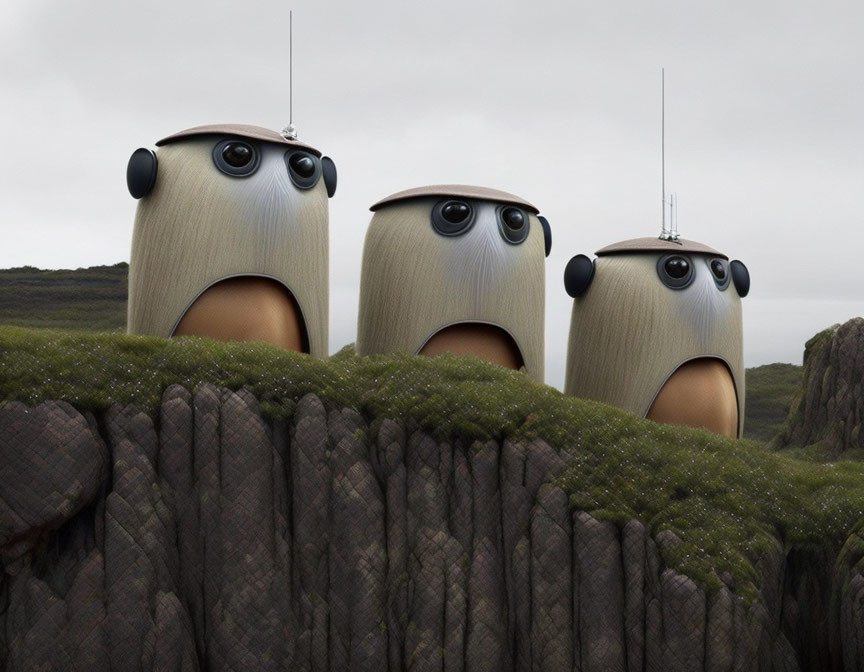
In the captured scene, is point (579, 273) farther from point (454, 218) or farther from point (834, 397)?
point (834, 397)

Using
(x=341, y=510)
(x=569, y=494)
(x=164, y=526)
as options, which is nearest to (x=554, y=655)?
(x=569, y=494)

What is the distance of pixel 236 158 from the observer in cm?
2016

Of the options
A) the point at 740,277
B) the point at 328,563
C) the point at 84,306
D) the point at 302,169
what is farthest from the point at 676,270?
the point at 84,306

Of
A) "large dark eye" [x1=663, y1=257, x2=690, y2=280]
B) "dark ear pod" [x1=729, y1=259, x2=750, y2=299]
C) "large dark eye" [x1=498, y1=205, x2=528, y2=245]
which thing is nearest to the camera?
"large dark eye" [x1=498, y1=205, x2=528, y2=245]

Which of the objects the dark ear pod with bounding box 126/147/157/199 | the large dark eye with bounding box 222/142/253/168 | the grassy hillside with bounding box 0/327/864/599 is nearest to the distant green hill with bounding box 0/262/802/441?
the dark ear pod with bounding box 126/147/157/199

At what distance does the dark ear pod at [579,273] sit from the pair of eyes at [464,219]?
2.36 metres

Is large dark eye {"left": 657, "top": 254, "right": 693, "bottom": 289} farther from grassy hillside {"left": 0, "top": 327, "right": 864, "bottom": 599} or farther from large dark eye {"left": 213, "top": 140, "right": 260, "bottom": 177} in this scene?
large dark eye {"left": 213, "top": 140, "right": 260, "bottom": 177}

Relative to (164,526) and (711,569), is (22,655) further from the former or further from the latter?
(711,569)

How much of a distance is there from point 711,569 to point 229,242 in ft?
30.5

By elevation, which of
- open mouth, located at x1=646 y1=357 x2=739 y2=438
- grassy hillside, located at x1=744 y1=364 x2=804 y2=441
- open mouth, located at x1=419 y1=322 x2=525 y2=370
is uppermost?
open mouth, located at x1=419 y1=322 x2=525 y2=370

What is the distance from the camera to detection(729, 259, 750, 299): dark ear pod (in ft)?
79.0

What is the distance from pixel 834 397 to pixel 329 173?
17.7m

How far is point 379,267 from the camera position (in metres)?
22.0

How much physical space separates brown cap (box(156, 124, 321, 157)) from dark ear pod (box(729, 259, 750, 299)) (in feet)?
29.1
